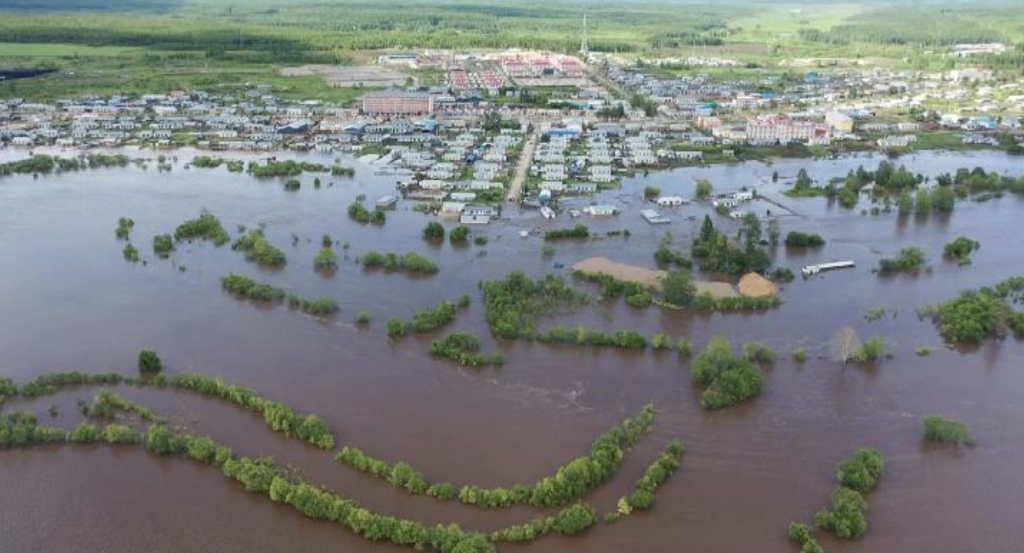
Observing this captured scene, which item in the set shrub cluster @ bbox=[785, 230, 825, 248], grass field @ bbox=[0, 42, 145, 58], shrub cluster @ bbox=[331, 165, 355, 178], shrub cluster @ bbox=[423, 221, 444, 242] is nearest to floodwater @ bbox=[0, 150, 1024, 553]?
shrub cluster @ bbox=[423, 221, 444, 242]

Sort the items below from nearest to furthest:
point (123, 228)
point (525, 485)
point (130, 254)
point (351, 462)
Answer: point (525, 485) < point (351, 462) < point (130, 254) < point (123, 228)

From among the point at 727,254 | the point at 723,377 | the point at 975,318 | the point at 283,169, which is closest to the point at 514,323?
the point at 723,377

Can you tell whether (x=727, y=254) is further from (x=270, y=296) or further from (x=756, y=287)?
(x=270, y=296)

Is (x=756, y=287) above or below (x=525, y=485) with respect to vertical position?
above

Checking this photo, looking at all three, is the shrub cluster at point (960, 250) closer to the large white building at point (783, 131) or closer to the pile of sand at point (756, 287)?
the pile of sand at point (756, 287)

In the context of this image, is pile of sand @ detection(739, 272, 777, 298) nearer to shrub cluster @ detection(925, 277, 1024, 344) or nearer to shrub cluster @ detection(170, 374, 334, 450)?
shrub cluster @ detection(925, 277, 1024, 344)

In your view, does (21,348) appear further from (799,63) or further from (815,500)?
(799,63)
